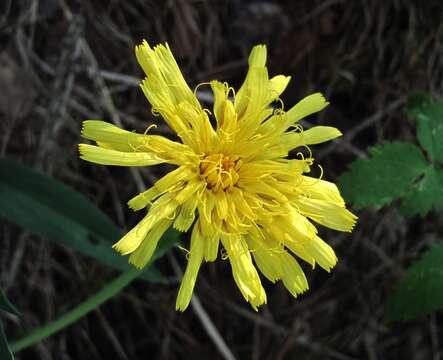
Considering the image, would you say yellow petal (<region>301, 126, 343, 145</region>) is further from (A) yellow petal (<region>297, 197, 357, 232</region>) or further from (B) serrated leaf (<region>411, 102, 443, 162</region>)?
(B) serrated leaf (<region>411, 102, 443, 162</region>)

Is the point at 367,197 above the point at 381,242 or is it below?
above

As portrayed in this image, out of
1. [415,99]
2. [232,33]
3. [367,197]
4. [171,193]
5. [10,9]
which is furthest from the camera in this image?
[232,33]

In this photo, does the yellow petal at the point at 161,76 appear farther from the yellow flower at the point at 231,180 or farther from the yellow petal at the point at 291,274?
the yellow petal at the point at 291,274

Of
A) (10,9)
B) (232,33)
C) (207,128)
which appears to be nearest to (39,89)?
(10,9)

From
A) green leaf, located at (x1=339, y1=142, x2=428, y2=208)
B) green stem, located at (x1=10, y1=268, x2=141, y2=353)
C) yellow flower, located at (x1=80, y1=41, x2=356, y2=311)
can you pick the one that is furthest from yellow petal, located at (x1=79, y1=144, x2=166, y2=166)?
green leaf, located at (x1=339, y1=142, x2=428, y2=208)

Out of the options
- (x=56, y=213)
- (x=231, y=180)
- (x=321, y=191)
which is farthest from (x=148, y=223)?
(x=56, y=213)

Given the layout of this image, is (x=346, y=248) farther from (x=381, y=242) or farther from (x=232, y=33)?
(x=232, y=33)

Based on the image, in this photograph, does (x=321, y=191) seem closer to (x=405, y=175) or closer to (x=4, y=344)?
(x=405, y=175)

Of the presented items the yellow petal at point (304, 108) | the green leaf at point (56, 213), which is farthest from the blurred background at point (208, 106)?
the yellow petal at point (304, 108)
